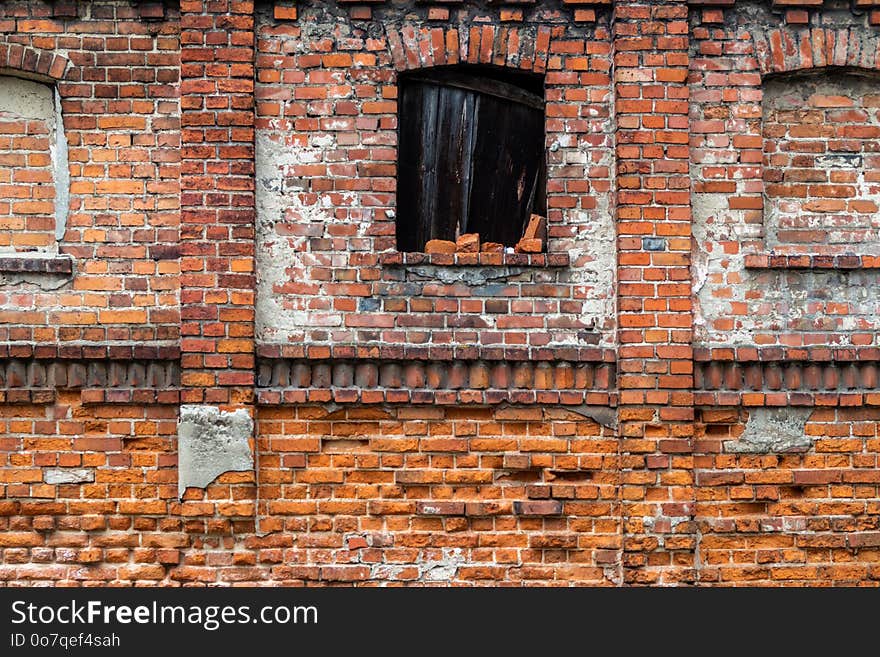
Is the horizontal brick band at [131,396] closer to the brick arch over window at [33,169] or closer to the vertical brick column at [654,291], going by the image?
the brick arch over window at [33,169]

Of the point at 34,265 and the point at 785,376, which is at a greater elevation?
the point at 34,265

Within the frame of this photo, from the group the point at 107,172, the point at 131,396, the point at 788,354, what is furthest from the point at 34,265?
the point at 788,354

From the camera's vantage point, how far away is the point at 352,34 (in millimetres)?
6469

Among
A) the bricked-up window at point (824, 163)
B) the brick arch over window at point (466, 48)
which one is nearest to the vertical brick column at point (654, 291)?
the brick arch over window at point (466, 48)

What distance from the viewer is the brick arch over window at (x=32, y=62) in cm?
630

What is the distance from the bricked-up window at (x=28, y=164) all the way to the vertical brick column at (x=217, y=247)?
808 mm

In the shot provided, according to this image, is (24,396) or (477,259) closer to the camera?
(24,396)

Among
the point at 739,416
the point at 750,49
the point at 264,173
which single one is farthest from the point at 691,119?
the point at 264,173

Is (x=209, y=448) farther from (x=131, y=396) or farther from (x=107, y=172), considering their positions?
(x=107, y=172)

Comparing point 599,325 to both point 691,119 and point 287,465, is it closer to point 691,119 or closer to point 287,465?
point 691,119

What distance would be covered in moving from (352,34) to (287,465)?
8.51 ft

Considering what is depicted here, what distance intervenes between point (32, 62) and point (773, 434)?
4.87 metres

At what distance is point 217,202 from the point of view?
246 inches

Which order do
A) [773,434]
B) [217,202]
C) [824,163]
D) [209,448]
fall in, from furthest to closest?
1. [824,163]
2. [773,434]
3. [217,202]
4. [209,448]
